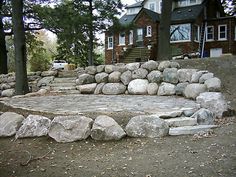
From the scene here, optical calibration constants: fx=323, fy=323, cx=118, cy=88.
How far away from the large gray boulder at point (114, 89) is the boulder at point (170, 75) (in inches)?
52.4

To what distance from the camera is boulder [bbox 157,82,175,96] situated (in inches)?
342

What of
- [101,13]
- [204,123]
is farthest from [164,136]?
[101,13]

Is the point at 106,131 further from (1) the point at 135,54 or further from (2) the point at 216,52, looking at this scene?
(2) the point at 216,52

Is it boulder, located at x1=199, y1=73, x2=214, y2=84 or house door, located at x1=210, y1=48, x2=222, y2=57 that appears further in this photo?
house door, located at x1=210, y1=48, x2=222, y2=57

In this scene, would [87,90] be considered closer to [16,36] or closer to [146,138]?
[16,36]

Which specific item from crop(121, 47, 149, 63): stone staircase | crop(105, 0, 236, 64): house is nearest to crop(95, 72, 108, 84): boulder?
crop(105, 0, 236, 64): house

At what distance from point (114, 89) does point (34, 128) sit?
15.7ft

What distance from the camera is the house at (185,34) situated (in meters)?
25.9

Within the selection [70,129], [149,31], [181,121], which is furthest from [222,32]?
[70,129]

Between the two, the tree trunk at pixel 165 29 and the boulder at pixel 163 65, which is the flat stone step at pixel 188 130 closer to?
the boulder at pixel 163 65

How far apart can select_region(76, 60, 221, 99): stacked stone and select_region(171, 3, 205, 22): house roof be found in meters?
17.5

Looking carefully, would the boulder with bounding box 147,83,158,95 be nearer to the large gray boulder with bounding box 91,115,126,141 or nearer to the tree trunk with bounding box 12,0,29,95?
the tree trunk with bounding box 12,0,29,95

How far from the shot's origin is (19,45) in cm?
1041

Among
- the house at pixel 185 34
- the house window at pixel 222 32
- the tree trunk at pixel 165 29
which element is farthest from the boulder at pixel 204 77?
the house window at pixel 222 32
